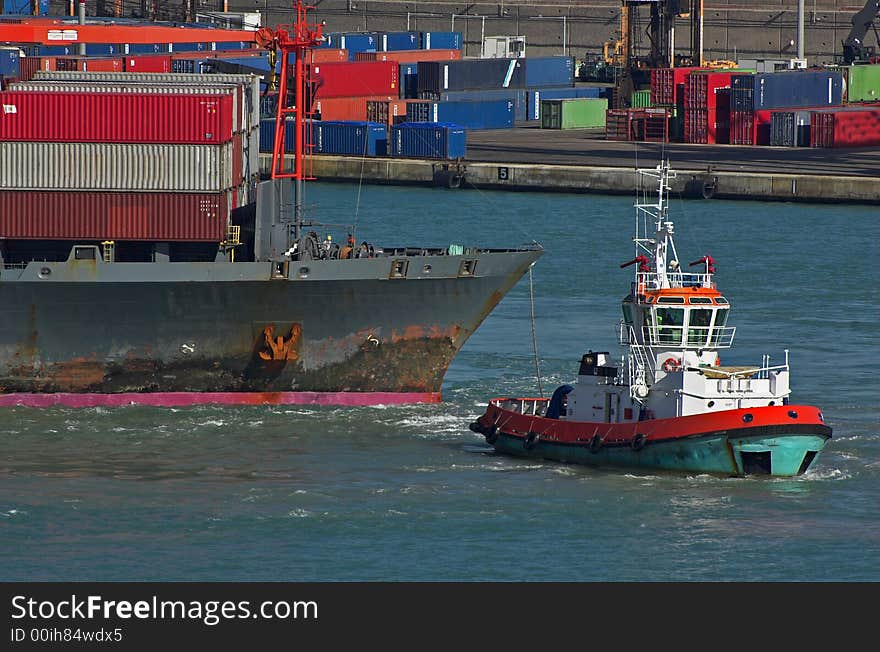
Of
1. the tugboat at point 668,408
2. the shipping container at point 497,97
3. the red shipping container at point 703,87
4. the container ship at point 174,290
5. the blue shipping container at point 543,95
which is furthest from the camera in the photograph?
the blue shipping container at point 543,95

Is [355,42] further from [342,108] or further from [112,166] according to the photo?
[112,166]

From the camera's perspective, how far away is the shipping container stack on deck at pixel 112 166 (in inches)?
1863

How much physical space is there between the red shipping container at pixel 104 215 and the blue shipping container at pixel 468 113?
243 ft

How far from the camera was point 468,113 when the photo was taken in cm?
12912

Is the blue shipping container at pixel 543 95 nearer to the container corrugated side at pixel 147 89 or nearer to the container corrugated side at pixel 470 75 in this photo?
the container corrugated side at pixel 470 75

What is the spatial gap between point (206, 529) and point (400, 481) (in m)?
5.31

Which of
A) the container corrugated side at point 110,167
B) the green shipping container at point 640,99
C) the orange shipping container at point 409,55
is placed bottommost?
the container corrugated side at point 110,167

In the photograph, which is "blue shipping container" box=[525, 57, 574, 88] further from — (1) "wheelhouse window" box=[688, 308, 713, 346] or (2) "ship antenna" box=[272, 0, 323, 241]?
(1) "wheelhouse window" box=[688, 308, 713, 346]

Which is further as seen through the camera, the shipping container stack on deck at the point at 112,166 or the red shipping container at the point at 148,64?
the red shipping container at the point at 148,64

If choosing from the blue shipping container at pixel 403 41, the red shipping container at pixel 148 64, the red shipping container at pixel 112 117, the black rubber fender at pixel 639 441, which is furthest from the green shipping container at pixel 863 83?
the black rubber fender at pixel 639 441

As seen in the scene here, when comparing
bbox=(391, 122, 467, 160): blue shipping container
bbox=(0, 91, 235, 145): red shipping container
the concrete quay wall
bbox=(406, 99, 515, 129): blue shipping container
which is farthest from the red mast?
bbox=(406, 99, 515, 129): blue shipping container

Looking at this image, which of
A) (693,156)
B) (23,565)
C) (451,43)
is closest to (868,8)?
(451,43)

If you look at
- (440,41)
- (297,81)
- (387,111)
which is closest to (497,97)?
(387,111)
